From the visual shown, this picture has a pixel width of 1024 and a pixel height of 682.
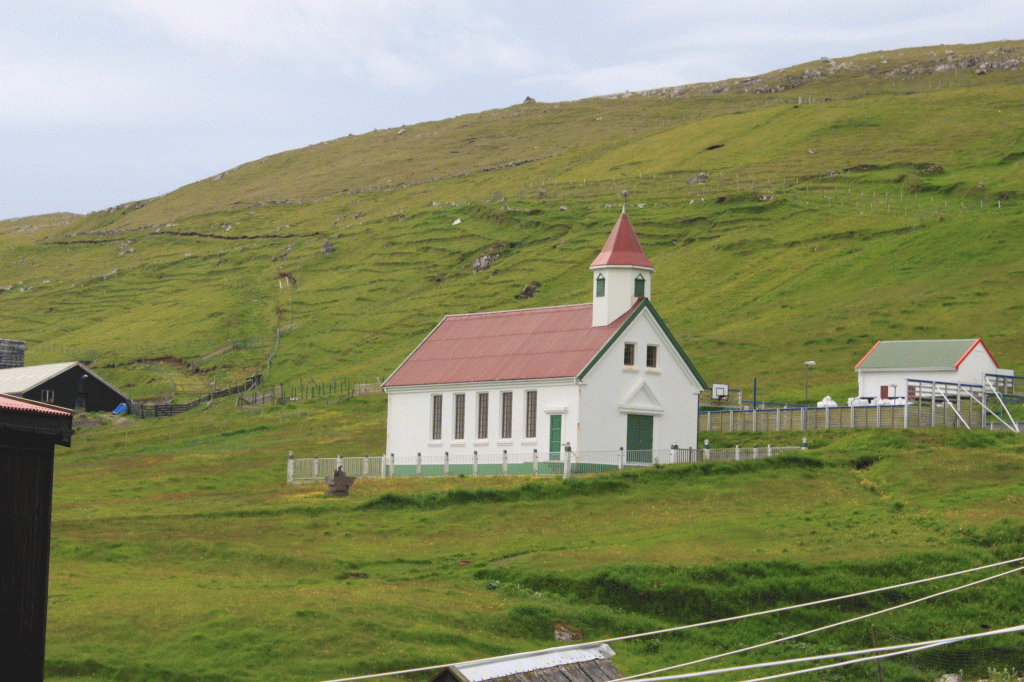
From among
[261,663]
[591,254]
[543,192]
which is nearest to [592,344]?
[261,663]

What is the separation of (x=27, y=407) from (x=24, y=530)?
2.12 metres

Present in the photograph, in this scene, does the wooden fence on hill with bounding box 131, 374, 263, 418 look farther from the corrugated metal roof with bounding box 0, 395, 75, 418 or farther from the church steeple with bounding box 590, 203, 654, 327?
the corrugated metal roof with bounding box 0, 395, 75, 418

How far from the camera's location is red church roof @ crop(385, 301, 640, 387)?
58688 mm

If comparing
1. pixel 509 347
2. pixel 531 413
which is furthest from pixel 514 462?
pixel 509 347

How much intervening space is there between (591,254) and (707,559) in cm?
10534

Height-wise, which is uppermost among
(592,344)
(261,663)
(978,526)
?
(592,344)

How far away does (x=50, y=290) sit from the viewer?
187m

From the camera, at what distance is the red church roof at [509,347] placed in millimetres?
58688

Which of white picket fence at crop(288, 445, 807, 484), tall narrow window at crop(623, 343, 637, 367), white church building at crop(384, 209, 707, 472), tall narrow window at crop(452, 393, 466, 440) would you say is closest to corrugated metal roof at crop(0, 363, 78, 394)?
white church building at crop(384, 209, 707, 472)

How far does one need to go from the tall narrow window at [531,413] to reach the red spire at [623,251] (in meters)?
7.42

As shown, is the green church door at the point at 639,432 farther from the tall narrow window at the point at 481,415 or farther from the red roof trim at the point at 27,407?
the red roof trim at the point at 27,407

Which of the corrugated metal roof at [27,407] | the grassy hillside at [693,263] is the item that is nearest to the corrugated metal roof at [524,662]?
the corrugated metal roof at [27,407]

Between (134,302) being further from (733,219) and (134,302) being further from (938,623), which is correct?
(938,623)

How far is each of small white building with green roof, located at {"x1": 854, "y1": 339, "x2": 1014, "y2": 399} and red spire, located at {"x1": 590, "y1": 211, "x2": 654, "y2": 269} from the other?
19.6 meters
